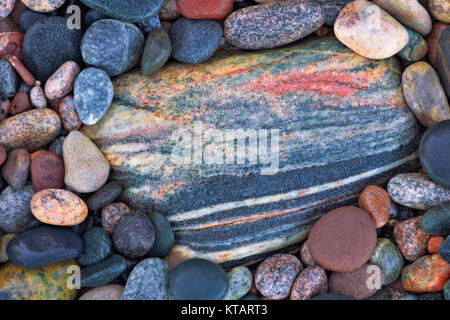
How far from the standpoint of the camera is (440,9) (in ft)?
8.16

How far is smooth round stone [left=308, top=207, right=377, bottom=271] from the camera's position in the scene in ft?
7.33

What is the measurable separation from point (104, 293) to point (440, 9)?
2.42 m

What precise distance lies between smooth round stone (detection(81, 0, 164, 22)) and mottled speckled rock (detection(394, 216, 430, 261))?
72.4 inches

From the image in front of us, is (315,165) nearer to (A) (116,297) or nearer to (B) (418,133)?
(B) (418,133)

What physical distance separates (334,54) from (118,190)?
1450 millimetres

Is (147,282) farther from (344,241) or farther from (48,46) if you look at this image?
(48,46)

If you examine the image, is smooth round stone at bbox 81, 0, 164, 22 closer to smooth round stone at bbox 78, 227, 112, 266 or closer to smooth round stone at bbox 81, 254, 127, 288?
smooth round stone at bbox 78, 227, 112, 266

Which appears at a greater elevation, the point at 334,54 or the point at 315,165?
the point at 334,54

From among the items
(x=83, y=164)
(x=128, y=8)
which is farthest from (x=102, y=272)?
(x=128, y=8)

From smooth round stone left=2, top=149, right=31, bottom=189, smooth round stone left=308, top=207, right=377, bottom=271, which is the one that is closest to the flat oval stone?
smooth round stone left=2, top=149, right=31, bottom=189

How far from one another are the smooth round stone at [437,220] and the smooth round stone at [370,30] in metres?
0.88

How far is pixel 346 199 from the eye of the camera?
2.48 m
